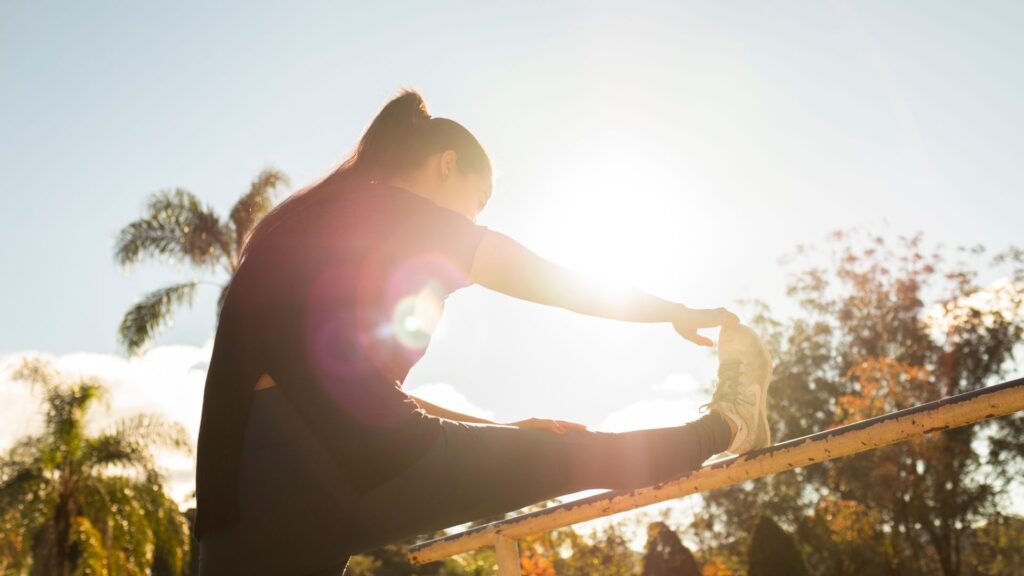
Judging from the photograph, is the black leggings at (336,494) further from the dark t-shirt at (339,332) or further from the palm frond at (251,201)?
the palm frond at (251,201)

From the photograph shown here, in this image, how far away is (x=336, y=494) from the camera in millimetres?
1386

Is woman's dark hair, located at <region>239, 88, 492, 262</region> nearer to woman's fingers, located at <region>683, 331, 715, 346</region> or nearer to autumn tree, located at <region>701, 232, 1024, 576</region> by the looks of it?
woman's fingers, located at <region>683, 331, 715, 346</region>

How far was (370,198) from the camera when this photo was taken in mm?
1635

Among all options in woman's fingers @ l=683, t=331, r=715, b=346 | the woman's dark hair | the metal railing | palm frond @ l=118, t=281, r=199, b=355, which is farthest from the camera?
palm frond @ l=118, t=281, r=199, b=355

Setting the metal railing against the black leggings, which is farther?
the metal railing

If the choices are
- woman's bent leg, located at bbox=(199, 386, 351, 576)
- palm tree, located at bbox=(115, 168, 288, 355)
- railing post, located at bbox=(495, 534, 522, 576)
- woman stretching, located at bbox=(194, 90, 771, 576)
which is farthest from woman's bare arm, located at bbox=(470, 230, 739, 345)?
palm tree, located at bbox=(115, 168, 288, 355)

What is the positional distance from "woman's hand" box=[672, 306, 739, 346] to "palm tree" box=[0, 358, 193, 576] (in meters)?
15.2

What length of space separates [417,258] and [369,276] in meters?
0.11

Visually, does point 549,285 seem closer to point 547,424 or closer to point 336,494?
point 547,424

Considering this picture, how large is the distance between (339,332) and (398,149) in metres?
0.61

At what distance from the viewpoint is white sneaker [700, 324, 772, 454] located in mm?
2223

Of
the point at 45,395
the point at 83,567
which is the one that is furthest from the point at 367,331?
the point at 45,395

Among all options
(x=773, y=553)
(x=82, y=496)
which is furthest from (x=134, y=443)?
(x=773, y=553)

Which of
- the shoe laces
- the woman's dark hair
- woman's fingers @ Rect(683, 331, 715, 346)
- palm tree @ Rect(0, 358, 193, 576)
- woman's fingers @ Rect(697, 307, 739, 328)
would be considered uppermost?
palm tree @ Rect(0, 358, 193, 576)
